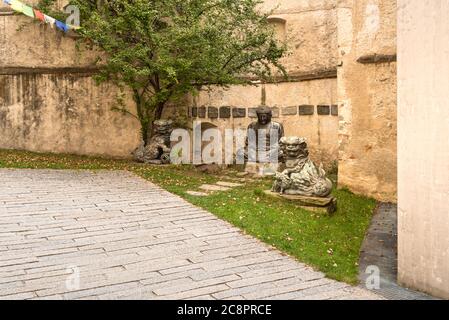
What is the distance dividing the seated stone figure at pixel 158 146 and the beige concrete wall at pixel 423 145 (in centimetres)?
843

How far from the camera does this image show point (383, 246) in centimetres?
718

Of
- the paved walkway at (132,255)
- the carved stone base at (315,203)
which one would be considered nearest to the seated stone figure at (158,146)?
the paved walkway at (132,255)

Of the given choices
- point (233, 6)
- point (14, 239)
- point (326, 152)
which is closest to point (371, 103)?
point (326, 152)

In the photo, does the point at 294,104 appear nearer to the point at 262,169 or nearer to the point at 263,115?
the point at 263,115

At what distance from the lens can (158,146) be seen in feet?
43.1

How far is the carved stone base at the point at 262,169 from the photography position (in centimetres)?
1194

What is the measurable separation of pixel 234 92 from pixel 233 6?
128 inches

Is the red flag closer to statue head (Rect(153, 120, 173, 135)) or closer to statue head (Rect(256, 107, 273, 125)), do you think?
statue head (Rect(153, 120, 173, 135))

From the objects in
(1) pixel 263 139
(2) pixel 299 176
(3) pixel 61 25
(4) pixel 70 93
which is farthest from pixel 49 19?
(2) pixel 299 176

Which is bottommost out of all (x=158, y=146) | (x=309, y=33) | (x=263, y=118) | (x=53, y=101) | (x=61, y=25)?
(x=158, y=146)

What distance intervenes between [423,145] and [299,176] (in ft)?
12.3

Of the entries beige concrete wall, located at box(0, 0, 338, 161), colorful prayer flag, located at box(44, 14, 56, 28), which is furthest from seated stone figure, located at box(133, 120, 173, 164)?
colorful prayer flag, located at box(44, 14, 56, 28)

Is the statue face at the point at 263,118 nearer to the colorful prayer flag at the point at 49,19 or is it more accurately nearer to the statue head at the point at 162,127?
the statue head at the point at 162,127
